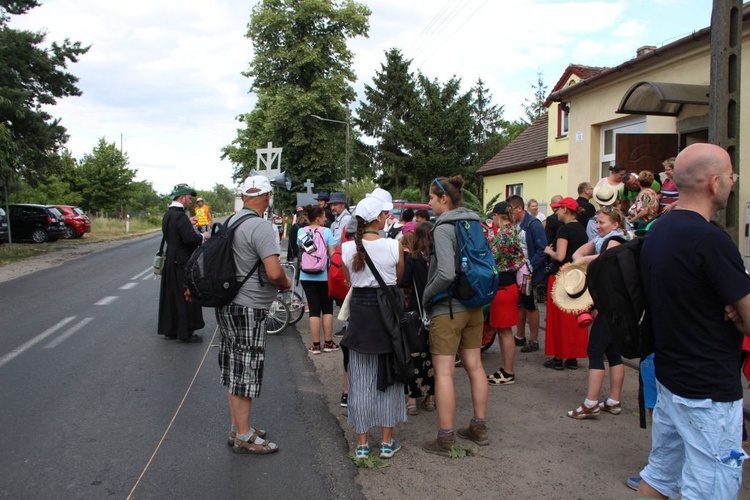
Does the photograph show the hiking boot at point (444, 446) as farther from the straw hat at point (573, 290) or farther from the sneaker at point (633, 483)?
the straw hat at point (573, 290)

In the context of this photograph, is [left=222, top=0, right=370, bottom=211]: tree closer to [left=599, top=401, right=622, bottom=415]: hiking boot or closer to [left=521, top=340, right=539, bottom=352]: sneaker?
[left=521, top=340, right=539, bottom=352]: sneaker

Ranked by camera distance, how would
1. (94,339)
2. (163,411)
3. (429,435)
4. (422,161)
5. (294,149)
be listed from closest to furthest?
(429,435)
(163,411)
(94,339)
(294,149)
(422,161)

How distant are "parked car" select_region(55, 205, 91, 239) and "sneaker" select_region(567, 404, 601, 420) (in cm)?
3005

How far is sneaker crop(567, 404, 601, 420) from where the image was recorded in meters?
5.05

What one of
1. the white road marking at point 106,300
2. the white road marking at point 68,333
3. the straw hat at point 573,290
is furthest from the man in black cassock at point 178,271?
the straw hat at point 573,290

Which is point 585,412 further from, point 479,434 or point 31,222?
point 31,222

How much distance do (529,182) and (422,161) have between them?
1866cm

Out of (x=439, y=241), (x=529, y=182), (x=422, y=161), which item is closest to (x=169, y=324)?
(x=439, y=241)

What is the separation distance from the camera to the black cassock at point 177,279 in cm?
792

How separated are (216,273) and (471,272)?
5.78ft

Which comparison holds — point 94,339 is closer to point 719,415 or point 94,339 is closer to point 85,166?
point 719,415

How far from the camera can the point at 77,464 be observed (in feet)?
13.6

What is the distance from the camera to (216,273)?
4230 mm

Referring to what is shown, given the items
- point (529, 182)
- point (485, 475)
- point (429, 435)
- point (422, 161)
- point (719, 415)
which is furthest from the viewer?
point (422, 161)
